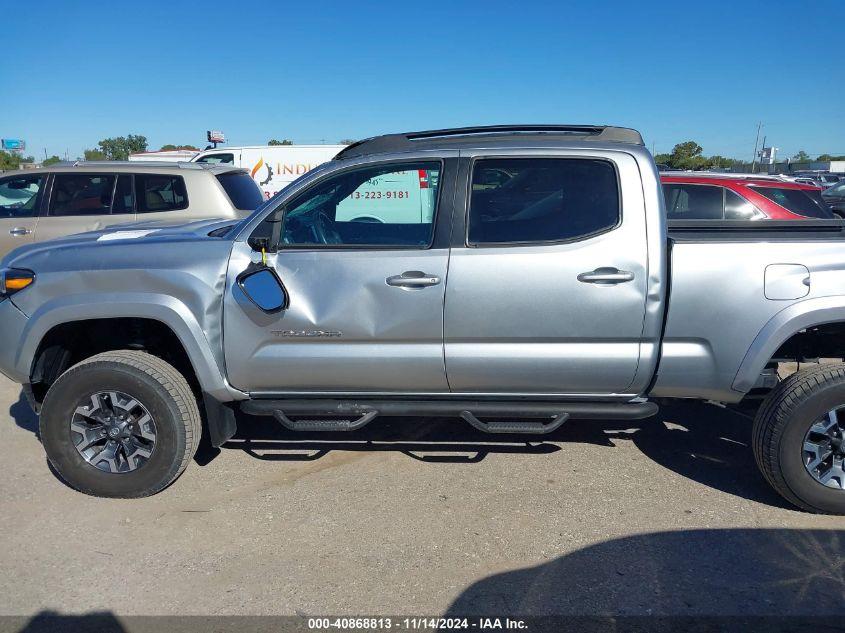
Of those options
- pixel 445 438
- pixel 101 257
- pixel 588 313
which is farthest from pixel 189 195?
pixel 588 313

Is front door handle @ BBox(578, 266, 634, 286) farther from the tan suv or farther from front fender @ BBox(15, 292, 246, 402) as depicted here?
the tan suv

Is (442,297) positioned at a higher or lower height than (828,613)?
higher

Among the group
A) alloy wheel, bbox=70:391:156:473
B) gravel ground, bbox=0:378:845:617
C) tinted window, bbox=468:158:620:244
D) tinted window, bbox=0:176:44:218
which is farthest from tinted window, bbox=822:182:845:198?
alloy wheel, bbox=70:391:156:473

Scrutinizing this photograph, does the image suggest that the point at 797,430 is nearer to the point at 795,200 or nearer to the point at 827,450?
the point at 827,450

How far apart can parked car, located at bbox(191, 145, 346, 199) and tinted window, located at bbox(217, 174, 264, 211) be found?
8.66m

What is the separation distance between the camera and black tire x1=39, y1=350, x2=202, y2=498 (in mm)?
3451

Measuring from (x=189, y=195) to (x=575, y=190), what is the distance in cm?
479

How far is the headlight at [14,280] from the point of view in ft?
11.6

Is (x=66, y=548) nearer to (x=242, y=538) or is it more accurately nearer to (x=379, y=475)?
(x=242, y=538)

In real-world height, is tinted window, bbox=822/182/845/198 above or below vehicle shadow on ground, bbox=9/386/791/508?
above

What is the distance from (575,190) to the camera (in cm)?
336

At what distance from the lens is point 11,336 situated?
355 centimetres

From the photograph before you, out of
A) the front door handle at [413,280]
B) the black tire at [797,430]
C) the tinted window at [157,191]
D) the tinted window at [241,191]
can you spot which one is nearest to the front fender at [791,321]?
the black tire at [797,430]

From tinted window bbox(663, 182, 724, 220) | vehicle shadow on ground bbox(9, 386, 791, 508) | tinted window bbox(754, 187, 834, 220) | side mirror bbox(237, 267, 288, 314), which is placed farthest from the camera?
tinted window bbox(663, 182, 724, 220)
